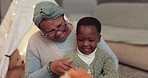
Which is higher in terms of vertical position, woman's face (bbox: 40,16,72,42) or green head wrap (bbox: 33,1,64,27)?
green head wrap (bbox: 33,1,64,27)

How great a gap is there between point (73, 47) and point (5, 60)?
526mm

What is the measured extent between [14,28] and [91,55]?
70 cm

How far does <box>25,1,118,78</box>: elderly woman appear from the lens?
1086mm

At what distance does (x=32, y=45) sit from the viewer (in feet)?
3.97

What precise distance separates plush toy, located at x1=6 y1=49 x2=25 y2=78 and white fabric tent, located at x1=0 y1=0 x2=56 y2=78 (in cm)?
4

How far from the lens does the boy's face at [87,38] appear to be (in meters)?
1.10

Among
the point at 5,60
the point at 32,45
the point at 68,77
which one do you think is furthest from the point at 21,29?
the point at 68,77

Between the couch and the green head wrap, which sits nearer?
the green head wrap

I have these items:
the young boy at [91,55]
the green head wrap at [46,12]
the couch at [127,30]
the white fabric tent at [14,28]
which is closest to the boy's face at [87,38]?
the young boy at [91,55]

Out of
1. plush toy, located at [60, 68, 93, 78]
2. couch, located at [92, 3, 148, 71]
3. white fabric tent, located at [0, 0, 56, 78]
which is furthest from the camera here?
couch, located at [92, 3, 148, 71]

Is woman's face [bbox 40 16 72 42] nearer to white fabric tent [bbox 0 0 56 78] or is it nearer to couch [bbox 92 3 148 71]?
white fabric tent [bbox 0 0 56 78]

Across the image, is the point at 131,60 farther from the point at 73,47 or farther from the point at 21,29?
the point at 73,47

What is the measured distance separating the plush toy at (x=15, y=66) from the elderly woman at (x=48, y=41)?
0.40 m

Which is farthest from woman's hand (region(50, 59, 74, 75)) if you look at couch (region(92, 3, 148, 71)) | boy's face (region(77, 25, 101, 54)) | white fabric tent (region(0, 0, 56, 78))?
couch (region(92, 3, 148, 71))
